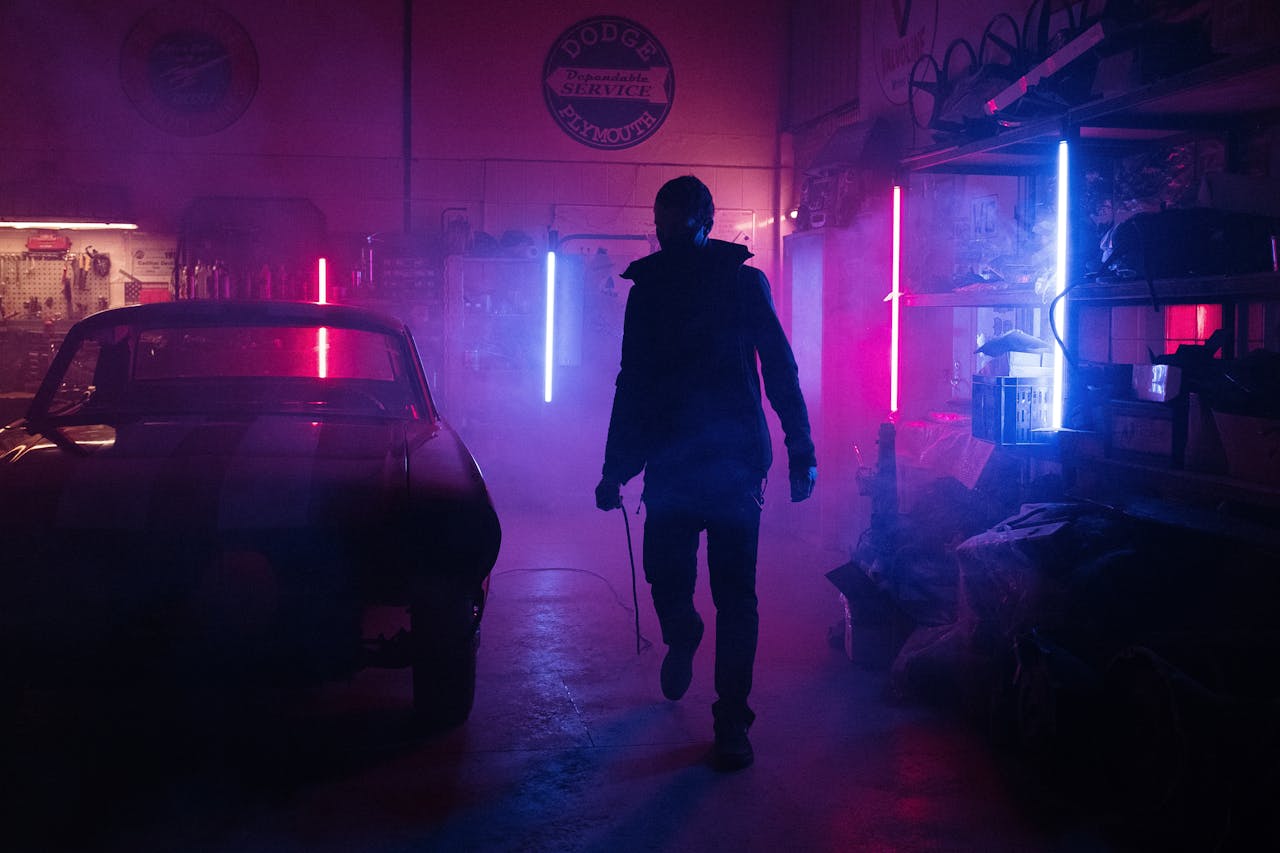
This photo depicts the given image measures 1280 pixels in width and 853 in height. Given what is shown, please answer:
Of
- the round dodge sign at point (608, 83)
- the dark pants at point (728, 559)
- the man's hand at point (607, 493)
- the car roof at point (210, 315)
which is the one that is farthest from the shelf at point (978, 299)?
the round dodge sign at point (608, 83)

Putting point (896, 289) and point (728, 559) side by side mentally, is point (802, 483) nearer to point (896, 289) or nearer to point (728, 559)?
point (728, 559)

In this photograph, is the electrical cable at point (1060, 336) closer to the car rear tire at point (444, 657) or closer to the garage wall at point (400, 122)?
the car rear tire at point (444, 657)

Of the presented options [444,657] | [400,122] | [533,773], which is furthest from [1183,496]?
[400,122]

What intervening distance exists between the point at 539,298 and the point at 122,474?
642cm

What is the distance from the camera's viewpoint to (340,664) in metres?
3.01

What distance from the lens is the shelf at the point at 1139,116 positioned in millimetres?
3350

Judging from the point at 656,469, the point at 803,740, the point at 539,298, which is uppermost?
the point at 539,298

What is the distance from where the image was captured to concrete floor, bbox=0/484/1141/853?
287 cm

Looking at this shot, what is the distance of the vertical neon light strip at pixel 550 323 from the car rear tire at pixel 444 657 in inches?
234

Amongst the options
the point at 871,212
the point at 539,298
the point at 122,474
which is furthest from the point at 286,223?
the point at 122,474

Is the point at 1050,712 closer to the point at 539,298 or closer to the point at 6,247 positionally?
the point at 539,298

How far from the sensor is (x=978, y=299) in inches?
201

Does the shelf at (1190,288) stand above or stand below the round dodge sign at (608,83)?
below

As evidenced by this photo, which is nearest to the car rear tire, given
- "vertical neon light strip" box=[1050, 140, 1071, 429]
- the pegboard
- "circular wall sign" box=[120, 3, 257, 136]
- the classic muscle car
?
the classic muscle car
